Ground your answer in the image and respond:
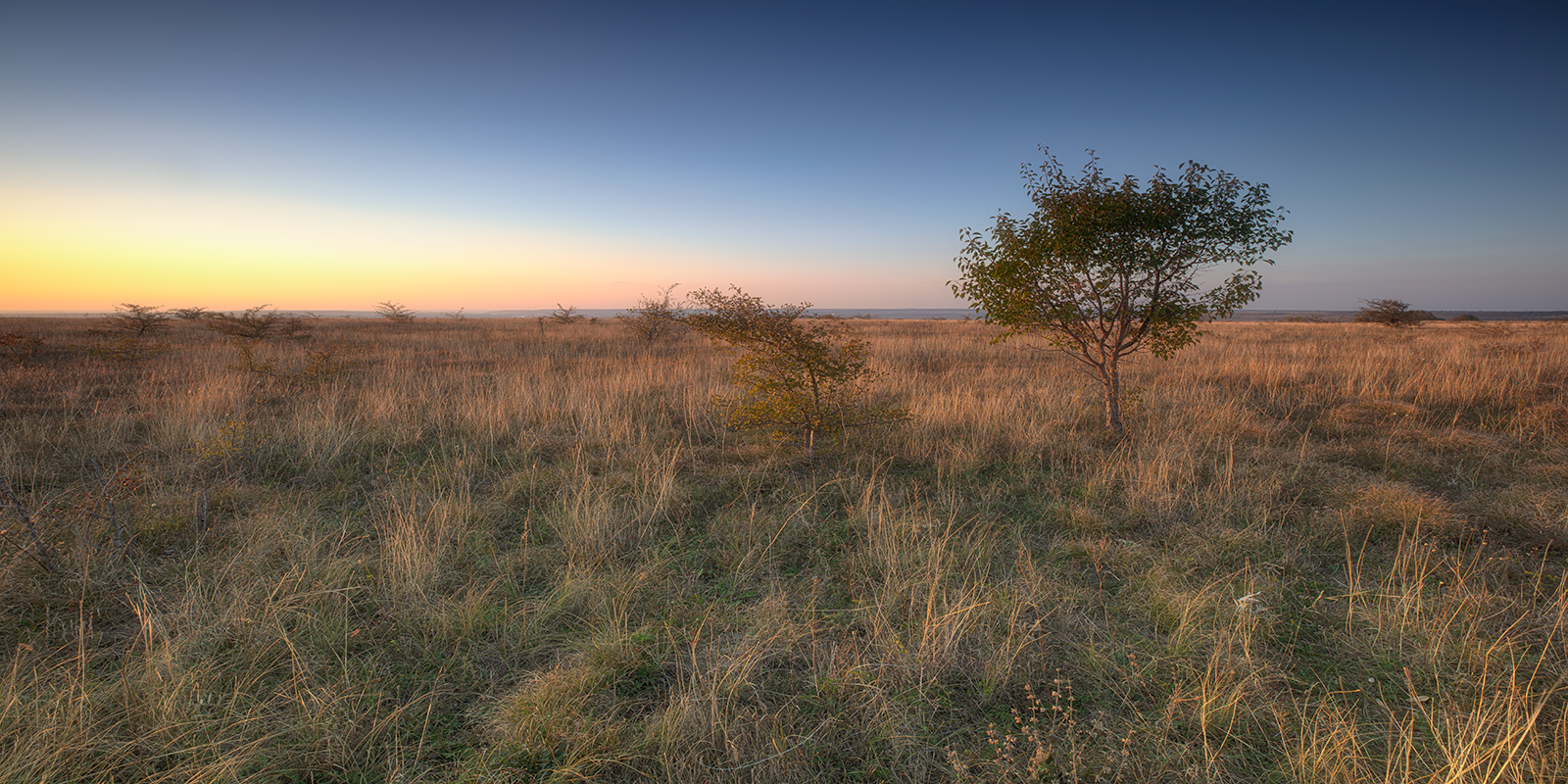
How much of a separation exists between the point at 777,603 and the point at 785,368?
10.4 ft

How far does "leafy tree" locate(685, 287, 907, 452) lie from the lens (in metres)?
5.84

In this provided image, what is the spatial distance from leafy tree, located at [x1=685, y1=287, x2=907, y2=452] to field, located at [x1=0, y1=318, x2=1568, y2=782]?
0.54 meters

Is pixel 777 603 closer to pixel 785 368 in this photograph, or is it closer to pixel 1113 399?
pixel 785 368

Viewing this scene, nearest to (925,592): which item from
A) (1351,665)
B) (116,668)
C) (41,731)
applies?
(1351,665)

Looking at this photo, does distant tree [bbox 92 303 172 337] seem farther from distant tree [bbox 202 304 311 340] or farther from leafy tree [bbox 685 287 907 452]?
leafy tree [bbox 685 287 907 452]

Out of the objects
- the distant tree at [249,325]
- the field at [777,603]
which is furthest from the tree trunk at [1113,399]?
the distant tree at [249,325]

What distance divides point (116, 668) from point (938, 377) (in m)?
11.6

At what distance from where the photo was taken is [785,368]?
242 inches

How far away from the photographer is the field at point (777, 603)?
92.4 inches

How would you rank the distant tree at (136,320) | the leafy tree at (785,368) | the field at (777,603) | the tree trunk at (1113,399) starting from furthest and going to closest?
the distant tree at (136,320) < the tree trunk at (1113,399) < the leafy tree at (785,368) < the field at (777,603)

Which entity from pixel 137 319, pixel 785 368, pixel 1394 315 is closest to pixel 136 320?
pixel 137 319

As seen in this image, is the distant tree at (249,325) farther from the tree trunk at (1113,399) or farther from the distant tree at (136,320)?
the tree trunk at (1113,399)

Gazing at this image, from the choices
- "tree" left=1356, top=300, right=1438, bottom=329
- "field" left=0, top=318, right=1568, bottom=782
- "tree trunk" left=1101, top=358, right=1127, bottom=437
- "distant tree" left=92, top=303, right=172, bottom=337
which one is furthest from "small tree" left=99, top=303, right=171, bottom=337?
"tree" left=1356, top=300, right=1438, bottom=329

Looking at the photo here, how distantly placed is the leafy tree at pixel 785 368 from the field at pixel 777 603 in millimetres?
543
